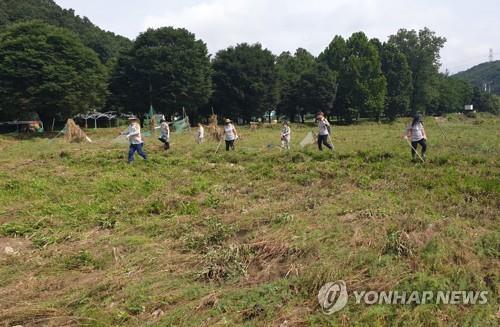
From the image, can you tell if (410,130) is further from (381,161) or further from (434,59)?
(434,59)

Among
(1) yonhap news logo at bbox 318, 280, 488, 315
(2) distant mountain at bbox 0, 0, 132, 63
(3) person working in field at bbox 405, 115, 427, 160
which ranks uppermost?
(2) distant mountain at bbox 0, 0, 132, 63

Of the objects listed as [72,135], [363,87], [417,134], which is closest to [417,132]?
[417,134]

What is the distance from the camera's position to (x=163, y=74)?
43.8 metres

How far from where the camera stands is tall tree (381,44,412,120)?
62.9 meters

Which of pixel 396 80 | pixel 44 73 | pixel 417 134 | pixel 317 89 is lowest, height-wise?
pixel 417 134

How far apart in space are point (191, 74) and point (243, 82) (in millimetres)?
8562

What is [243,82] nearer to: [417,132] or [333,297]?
[417,132]

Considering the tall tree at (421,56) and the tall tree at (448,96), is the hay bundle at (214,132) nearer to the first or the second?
the tall tree at (421,56)

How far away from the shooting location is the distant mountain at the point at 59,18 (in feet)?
202

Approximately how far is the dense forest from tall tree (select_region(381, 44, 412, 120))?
0.51ft

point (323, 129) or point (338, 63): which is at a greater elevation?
point (338, 63)

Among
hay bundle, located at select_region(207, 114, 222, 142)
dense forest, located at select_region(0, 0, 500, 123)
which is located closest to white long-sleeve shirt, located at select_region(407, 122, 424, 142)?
hay bundle, located at select_region(207, 114, 222, 142)

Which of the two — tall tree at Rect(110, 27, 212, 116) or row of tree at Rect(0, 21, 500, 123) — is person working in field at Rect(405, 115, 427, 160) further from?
tall tree at Rect(110, 27, 212, 116)

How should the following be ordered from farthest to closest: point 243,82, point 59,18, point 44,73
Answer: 1. point 59,18
2. point 243,82
3. point 44,73
